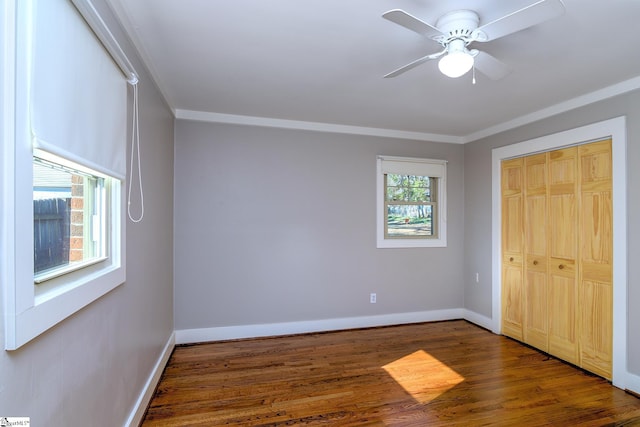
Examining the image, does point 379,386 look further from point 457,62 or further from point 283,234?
point 457,62

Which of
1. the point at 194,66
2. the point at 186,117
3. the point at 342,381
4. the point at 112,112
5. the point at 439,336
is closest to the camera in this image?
the point at 112,112

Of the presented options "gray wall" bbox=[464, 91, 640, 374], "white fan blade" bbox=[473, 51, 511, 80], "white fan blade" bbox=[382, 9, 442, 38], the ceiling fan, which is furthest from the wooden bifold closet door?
"white fan blade" bbox=[382, 9, 442, 38]

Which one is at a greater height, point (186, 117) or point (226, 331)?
point (186, 117)

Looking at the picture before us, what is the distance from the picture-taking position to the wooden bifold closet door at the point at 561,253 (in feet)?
9.18

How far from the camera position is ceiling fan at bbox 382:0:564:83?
1456 millimetres

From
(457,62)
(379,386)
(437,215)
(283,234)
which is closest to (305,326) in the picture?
(283,234)

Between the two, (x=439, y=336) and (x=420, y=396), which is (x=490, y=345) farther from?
(x=420, y=396)

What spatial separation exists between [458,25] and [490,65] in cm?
35

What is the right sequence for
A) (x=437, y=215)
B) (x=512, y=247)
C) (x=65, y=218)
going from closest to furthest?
(x=65, y=218), (x=512, y=247), (x=437, y=215)

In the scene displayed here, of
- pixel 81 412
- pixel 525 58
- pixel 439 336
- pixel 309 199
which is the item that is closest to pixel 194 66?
pixel 309 199

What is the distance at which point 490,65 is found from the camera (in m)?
1.93

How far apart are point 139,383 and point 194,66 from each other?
7.45ft

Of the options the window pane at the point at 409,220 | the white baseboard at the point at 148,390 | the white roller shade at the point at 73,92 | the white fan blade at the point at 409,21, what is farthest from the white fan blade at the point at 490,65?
the white baseboard at the point at 148,390

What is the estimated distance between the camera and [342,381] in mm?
2680
